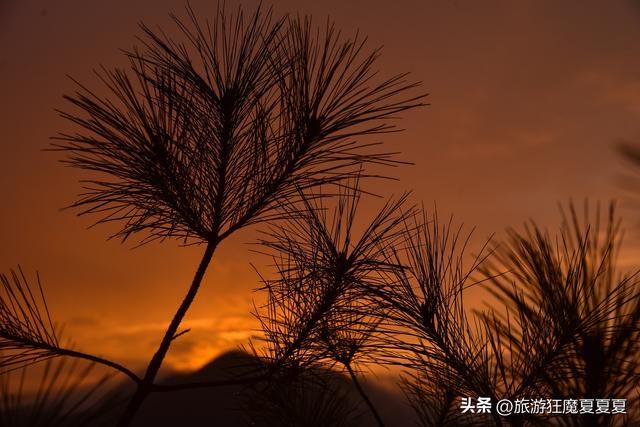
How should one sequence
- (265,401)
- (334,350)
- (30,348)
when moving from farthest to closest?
(265,401), (334,350), (30,348)

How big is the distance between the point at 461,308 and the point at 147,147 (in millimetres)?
636

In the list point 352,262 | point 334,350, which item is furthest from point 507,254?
point 334,350

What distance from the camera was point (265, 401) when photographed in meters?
1.30

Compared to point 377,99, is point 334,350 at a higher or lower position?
lower

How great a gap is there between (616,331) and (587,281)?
0.09 metres

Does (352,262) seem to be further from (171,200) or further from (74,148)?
(74,148)

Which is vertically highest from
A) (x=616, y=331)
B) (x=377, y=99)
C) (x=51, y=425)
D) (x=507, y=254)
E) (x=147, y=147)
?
(x=377, y=99)

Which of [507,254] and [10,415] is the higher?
[507,254]

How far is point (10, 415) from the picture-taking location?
2.54 feet

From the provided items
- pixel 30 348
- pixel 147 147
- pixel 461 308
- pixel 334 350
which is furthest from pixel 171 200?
pixel 461 308

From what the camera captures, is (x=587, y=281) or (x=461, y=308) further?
(x=461, y=308)

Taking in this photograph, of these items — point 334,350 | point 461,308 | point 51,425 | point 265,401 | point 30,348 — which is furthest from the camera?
point 265,401

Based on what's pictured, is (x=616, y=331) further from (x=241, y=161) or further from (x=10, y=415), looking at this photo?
(x=10, y=415)

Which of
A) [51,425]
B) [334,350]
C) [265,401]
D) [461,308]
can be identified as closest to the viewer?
[51,425]
